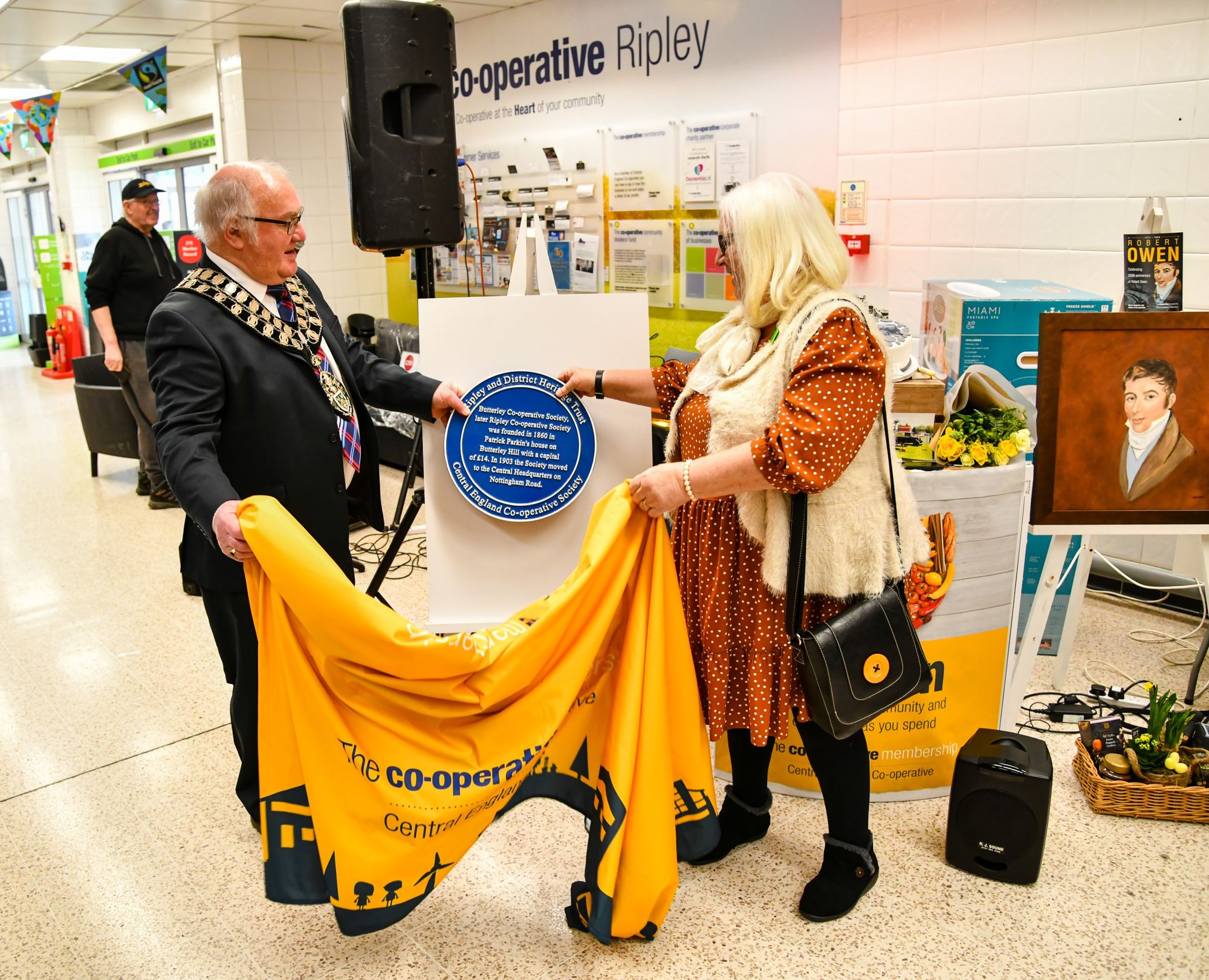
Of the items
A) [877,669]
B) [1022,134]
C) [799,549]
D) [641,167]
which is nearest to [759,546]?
[799,549]

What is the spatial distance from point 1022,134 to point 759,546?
288 centimetres

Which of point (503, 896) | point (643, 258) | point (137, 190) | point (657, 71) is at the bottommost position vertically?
point (503, 896)

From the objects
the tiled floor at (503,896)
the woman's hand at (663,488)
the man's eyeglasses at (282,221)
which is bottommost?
the tiled floor at (503,896)

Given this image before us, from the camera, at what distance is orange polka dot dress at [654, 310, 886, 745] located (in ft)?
5.88

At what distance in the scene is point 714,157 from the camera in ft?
16.6

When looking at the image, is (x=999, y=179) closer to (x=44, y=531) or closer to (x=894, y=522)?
(x=894, y=522)

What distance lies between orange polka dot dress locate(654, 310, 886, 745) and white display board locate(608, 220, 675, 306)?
3.46m

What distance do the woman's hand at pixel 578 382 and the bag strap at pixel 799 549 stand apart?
35.3 inches

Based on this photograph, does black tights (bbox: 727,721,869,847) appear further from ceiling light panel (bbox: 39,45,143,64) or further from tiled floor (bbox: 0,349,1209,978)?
ceiling light panel (bbox: 39,45,143,64)

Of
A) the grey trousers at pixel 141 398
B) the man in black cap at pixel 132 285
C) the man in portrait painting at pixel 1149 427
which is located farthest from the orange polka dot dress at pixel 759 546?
the grey trousers at pixel 141 398

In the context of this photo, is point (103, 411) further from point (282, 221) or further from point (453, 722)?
point (453, 722)

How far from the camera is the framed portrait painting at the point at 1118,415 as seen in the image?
102 inches

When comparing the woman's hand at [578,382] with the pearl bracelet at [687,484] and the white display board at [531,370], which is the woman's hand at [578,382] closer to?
the white display board at [531,370]

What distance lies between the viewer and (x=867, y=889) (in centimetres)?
224
